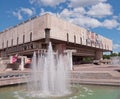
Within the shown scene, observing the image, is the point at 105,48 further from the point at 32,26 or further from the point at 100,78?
the point at 100,78

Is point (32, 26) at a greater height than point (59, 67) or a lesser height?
greater

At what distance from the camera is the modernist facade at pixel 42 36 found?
146 ft

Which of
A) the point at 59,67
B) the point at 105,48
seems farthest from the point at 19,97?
the point at 105,48

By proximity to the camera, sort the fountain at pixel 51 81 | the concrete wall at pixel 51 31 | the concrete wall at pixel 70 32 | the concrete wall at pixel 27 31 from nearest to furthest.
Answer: the fountain at pixel 51 81
the concrete wall at pixel 51 31
the concrete wall at pixel 70 32
the concrete wall at pixel 27 31

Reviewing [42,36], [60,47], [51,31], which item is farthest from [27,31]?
[60,47]

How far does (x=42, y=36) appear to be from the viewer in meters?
44.6

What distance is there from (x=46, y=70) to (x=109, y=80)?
704 cm

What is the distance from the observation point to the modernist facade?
44531mm

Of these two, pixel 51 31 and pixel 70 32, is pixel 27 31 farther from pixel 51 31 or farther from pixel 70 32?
pixel 70 32

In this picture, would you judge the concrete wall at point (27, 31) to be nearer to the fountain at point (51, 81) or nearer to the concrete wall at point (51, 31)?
the concrete wall at point (51, 31)

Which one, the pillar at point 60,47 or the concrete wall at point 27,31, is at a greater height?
the concrete wall at point 27,31

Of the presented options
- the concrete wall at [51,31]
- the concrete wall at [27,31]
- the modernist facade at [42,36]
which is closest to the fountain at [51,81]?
the modernist facade at [42,36]

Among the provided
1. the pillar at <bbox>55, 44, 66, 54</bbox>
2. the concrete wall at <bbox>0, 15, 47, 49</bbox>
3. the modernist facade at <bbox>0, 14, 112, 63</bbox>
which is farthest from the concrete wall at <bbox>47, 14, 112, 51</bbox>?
the pillar at <bbox>55, 44, 66, 54</bbox>

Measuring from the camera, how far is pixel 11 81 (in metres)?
20.9
